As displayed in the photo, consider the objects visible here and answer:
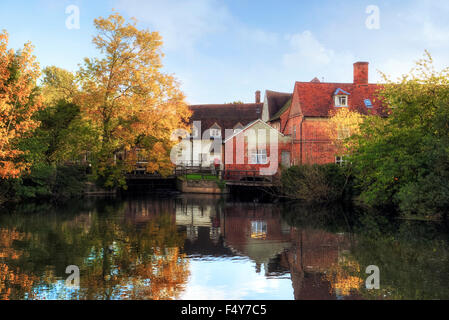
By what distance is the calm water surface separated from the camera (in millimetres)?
9836

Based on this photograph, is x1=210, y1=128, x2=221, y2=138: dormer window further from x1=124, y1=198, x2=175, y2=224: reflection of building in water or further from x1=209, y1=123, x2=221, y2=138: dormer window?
x1=124, y1=198, x2=175, y2=224: reflection of building in water

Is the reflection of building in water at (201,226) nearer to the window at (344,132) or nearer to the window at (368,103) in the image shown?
the window at (344,132)

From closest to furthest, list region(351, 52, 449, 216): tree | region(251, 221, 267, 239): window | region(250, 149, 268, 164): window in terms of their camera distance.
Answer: region(251, 221, 267, 239): window
region(351, 52, 449, 216): tree
region(250, 149, 268, 164): window

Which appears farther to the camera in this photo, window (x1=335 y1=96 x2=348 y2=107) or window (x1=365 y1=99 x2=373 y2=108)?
window (x1=365 y1=99 x2=373 y2=108)

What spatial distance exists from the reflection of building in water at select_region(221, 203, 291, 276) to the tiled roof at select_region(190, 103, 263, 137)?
32.0 m

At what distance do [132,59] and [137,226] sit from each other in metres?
19.7

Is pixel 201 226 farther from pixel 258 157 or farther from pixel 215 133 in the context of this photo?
pixel 215 133

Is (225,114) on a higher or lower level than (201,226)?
higher

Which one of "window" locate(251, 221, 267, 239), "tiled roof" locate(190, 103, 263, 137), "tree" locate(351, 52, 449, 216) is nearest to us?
"window" locate(251, 221, 267, 239)

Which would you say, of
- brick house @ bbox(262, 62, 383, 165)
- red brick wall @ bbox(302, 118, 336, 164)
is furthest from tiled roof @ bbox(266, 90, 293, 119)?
red brick wall @ bbox(302, 118, 336, 164)

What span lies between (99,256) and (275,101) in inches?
1692

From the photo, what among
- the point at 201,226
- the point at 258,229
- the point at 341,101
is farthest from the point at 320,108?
the point at 201,226

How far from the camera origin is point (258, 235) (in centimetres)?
1775
